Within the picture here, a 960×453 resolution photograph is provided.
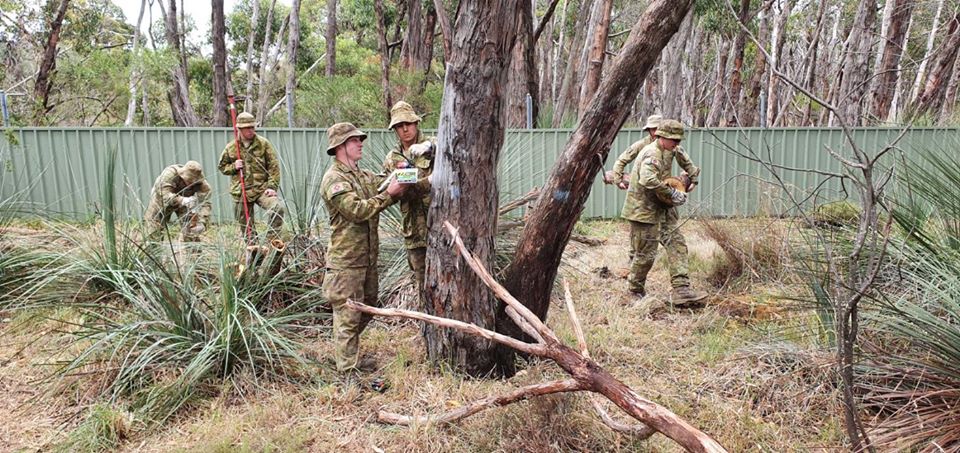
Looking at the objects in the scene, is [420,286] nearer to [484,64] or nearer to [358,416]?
[358,416]

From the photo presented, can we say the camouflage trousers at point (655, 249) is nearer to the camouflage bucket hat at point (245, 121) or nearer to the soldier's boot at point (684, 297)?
the soldier's boot at point (684, 297)

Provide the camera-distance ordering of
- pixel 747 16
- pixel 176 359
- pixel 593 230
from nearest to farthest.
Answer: pixel 176 359
pixel 593 230
pixel 747 16

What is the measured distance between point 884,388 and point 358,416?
8.88 ft

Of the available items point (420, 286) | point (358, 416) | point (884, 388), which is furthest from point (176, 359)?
point (884, 388)

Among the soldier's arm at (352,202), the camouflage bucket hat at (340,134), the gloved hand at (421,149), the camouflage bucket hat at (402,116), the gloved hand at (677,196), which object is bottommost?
the gloved hand at (677,196)

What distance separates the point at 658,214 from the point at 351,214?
3.13 meters

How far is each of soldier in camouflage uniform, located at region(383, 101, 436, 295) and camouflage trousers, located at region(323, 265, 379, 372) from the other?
1.26ft

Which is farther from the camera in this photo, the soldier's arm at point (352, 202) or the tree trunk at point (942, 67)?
the tree trunk at point (942, 67)

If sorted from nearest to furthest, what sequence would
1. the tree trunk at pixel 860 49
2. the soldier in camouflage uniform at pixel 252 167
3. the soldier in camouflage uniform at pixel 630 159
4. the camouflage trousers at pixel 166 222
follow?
the camouflage trousers at pixel 166 222 < the soldier in camouflage uniform at pixel 630 159 < the soldier in camouflage uniform at pixel 252 167 < the tree trunk at pixel 860 49

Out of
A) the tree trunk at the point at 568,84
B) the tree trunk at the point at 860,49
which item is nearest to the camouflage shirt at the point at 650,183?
the tree trunk at the point at 568,84

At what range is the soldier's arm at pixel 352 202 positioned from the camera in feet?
12.3

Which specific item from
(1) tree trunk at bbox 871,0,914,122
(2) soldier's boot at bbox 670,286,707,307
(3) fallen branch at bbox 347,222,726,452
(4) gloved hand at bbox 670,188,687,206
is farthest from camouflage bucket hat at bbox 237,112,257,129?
(1) tree trunk at bbox 871,0,914,122

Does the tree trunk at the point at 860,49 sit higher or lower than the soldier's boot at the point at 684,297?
higher

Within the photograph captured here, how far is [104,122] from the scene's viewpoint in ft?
66.6
